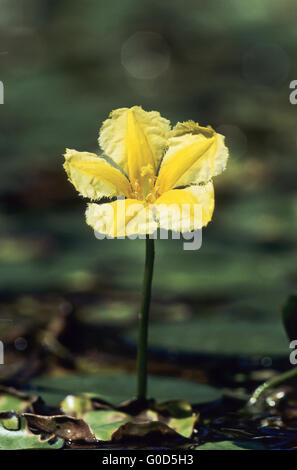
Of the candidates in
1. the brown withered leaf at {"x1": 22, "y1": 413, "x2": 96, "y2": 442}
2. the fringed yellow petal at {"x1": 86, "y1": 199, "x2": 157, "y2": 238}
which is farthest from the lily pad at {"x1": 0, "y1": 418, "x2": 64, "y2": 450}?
the fringed yellow petal at {"x1": 86, "y1": 199, "x2": 157, "y2": 238}

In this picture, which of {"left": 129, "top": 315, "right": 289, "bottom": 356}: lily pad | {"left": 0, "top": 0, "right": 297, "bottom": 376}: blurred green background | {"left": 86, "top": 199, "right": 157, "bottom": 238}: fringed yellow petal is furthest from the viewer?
{"left": 0, "top": 0, "right": 297, "bottom": 376}: blurred green background

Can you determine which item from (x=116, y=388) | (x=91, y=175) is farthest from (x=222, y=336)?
(x=91, y=175)

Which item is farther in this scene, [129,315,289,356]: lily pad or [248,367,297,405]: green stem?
[129,315,289,356]: lily pad

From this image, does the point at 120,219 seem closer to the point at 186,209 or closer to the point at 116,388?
the point at 186,209

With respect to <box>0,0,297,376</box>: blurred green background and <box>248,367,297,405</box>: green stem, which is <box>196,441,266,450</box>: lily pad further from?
<box>0,0,297,376</box>: blurred green background

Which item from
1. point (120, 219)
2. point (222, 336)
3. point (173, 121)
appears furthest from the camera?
point (173, 121)

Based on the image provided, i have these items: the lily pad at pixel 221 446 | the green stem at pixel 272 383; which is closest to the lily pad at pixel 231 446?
the lily pad at pixel 221 446
